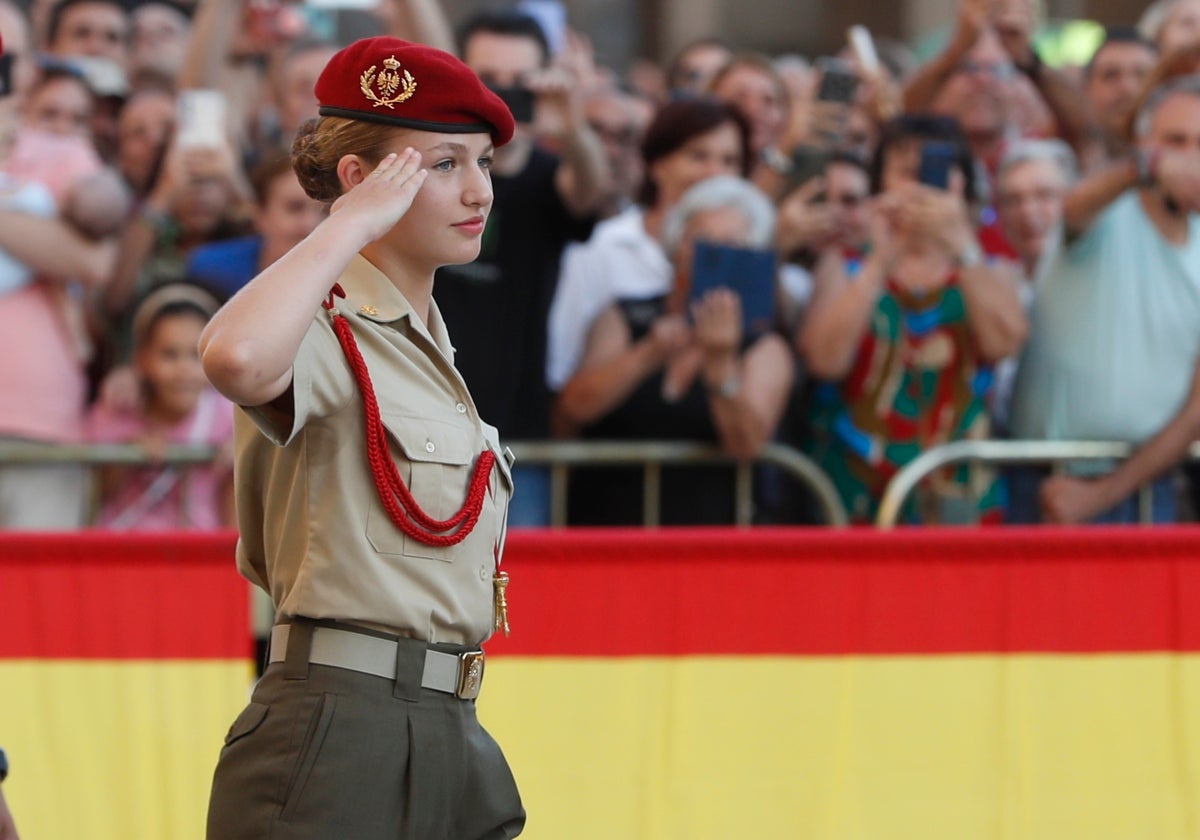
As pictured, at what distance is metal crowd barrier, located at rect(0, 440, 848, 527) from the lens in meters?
5.24

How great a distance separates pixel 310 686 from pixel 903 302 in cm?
321

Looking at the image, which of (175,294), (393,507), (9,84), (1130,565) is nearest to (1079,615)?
(1130,565)

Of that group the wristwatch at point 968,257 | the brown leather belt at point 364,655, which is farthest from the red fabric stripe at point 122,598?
the wristwatch at point 968,257

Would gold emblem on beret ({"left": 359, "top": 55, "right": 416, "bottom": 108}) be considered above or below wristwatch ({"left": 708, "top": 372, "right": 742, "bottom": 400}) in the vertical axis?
above

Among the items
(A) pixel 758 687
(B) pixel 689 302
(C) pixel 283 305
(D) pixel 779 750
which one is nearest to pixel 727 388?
(B) pixel 689 302

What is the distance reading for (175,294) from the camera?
553 centimetres

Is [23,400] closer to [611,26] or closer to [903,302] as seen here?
[903,302]

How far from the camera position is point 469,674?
9.18 ft

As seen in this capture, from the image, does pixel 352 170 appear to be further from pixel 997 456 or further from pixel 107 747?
pixel 997 456

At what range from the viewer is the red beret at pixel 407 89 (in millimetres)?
2697

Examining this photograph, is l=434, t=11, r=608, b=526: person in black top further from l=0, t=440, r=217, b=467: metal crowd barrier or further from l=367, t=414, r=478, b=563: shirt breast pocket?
l=367, t=414, r=478, b=563: shirt breast pocket

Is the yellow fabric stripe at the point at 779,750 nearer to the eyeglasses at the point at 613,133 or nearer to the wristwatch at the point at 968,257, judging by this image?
the wristwatch at the point at 968,257

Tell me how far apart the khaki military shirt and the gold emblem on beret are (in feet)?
0.85

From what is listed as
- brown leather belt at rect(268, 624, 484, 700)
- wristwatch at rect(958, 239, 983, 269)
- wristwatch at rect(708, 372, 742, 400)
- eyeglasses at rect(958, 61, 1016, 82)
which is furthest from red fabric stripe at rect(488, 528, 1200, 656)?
eyeglasses at rect(958, 61, 1016, 82)
